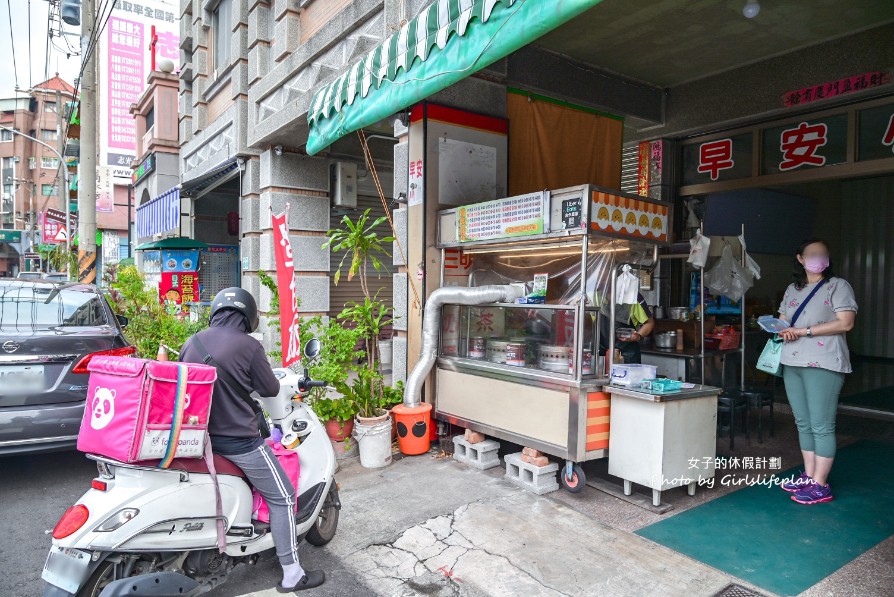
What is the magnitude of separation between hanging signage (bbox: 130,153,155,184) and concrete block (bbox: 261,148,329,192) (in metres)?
7.44

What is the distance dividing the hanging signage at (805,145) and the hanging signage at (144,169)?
1420 cm

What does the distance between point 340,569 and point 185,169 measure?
41.2ft

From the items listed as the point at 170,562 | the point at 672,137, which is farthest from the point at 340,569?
the point at 672,137

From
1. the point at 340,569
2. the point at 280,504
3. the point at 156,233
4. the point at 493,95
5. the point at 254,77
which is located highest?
the point at 254,77

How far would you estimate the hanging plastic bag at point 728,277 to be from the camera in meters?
6.89

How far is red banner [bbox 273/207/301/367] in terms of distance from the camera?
18.9 feet

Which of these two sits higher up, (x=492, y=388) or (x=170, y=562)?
(x=492, y=388)

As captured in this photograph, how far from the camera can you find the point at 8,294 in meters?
5.77

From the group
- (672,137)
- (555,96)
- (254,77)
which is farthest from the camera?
(254,77)

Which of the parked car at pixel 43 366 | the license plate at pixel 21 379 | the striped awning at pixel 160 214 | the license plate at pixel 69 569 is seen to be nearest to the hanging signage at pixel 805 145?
the parked car at pixel 43 366

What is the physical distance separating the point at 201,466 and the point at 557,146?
5.85m

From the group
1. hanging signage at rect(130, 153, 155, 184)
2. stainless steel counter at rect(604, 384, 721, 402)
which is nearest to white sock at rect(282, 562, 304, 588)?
stainless steel counter at rect(604, 384, 721, 402)

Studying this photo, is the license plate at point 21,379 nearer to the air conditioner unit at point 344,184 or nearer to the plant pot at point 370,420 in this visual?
the plant pot at point 370,420

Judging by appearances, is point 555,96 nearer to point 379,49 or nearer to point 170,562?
point 379,49
